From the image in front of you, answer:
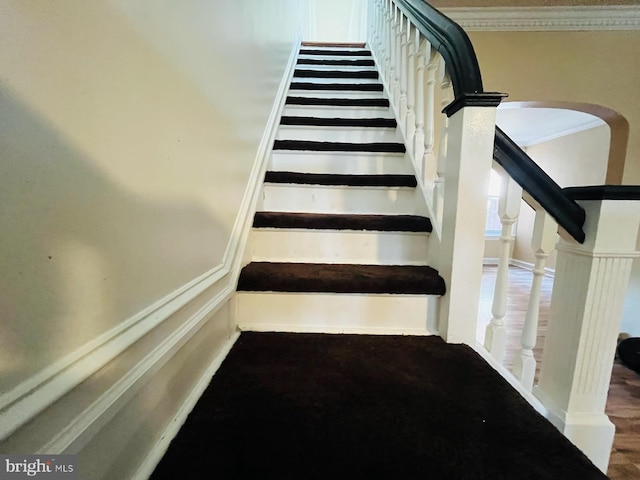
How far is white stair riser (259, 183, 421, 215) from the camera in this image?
1.47 meters

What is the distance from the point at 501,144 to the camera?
2.97 feet

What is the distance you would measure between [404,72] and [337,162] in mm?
667

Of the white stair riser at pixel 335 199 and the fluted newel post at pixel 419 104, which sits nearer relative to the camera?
the fluted newel post at pixel 419 104

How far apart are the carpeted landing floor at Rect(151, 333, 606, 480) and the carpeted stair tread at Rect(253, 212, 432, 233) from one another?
52 centimetres

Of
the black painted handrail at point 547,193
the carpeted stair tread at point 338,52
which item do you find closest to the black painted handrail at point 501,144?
the black painted handrail at point 547,193

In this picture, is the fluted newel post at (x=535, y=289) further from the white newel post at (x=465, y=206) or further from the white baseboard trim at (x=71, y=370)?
the white baseboard trim at (x=71, y=370)

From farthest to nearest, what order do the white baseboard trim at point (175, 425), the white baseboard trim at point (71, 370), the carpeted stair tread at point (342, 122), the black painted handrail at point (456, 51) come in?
the carpeted stair tread at point (342, 122)
the black painted handrail at point (456, 51)
the white baseboard trim at point (175, 425)
the white baseboard trim at point (71, 370)

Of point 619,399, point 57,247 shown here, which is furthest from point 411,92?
point 619,399

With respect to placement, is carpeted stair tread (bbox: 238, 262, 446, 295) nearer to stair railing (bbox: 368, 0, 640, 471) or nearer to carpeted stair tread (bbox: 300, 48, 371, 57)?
stair railing (bbox: 368, 0, 640, 471)

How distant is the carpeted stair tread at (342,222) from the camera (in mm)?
1243

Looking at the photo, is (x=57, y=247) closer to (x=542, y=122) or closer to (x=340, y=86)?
(x=340, y=86)

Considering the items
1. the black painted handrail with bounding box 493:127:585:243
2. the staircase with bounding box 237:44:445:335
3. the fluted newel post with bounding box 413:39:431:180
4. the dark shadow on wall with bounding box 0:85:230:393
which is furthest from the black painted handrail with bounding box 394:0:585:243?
the dark shadow on wall with bounding box 0:85:230:393

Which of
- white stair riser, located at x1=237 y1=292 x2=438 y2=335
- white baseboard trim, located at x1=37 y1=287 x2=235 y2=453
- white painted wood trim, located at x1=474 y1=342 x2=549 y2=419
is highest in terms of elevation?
white baseboard trim, located at x1=37 y1=287 x2=235 y2=453

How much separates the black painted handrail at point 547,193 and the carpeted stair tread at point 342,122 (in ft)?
3.42
